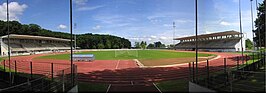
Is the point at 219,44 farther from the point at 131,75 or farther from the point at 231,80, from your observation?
the point at 231,80

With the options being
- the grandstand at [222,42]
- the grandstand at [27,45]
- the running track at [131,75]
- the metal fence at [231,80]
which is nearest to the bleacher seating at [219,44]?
the grandstand at [222,42]

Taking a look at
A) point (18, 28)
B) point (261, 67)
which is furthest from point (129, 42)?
point (261, 67)

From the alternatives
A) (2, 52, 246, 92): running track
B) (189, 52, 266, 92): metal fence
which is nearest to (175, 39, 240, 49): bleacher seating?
(2, 52, 246, 92): running track

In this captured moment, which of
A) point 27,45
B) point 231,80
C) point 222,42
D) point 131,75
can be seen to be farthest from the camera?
point 222,42

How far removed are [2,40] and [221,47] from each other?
59.0m

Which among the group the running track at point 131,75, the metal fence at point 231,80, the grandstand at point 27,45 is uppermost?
the grandstand at point 27,45

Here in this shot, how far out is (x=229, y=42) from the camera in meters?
60.3

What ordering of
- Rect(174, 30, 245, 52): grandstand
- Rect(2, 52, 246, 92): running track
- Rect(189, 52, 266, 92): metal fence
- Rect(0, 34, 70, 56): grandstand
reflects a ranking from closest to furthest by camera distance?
1. Rect(189, 52, 266, 92): metal fence
2. Rect(2, 52, 246, 92): running track
3. Rect(0, 34, 70, 56): grandstand
4. Rect(174, 30, 245, 52): grandstand

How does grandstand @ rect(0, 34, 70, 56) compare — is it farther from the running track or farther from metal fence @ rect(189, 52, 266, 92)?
metal fence @ rect(189, 52, 266, 92)

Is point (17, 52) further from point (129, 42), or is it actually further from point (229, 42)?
point (129, 42)

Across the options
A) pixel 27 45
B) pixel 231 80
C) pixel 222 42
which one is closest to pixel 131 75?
pixel 231 80

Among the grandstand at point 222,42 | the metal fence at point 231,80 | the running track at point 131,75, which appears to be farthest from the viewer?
the grandstand at point 222,42

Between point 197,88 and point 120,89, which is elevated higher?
point 197,88

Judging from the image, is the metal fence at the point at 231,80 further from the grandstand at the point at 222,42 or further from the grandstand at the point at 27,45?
the grandstand at the point at 27,45
